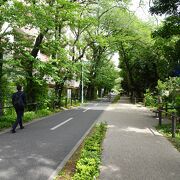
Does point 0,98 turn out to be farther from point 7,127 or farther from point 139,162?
point 139,162

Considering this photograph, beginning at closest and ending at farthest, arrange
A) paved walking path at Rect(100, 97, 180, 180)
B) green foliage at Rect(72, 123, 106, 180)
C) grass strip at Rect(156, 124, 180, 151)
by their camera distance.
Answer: green foliage at Rect(72, 123, 106, 180)
paved walking path at Rect(100, 97, 180, 180)
grass strip at Rect(156, 124, 180, 151)

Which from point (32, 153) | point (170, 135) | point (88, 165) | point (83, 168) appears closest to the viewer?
point (83, 168)

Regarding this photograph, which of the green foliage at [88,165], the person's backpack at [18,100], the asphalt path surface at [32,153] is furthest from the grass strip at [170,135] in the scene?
the person's backpack at [18,100]

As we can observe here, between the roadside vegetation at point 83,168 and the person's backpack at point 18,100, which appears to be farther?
the person's backpack at point 18,100

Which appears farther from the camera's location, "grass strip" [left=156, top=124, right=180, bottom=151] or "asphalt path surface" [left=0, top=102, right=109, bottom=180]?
"grass strip" [left=156, top=124, right=180, bottom=151]

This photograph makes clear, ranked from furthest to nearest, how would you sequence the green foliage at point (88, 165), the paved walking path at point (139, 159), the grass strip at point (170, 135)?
the grass strip at point (170, 135) → the paved walking path at point (139, 159) → the green foliage at point (88, 165)

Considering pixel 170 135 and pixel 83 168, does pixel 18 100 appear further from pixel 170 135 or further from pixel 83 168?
pixel 83 168

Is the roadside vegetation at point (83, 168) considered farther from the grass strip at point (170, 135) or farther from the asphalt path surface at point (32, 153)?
the grass strip at point (170, 135)

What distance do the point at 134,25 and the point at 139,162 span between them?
1468 inches

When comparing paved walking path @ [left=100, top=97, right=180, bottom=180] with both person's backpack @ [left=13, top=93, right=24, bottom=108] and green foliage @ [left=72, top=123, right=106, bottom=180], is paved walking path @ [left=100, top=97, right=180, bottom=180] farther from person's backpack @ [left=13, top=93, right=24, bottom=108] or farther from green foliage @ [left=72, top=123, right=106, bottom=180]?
person's backpack @ [left=13, top=93, right=24, bottom=108]

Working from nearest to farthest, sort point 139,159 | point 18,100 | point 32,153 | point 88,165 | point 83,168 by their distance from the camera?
point 83,168, point 88,165, point 139,159, point 32,153, point 18,100

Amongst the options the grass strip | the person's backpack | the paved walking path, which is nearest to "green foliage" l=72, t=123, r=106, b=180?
the paved walking path

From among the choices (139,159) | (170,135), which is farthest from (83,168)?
(170,135)

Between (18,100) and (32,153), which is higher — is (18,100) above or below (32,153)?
above
